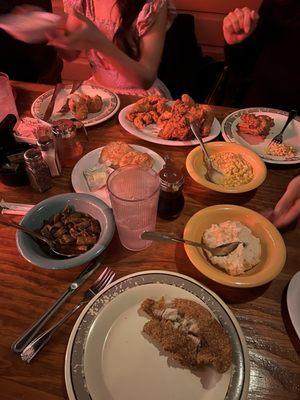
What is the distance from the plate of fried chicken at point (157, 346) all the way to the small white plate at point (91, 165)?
1.58 feet

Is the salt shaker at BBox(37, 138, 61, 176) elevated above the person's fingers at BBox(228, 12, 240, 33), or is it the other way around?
the person's fingers at BBox(228, 12, 240, 33)

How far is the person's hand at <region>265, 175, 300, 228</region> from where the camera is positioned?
1248 mm

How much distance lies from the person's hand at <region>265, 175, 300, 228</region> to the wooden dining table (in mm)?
53

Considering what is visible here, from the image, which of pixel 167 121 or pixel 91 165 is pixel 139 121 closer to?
pixel 167 121

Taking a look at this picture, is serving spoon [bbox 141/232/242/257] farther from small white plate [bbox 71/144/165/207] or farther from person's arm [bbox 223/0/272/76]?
person's arm [bbox 223/0/272/76]

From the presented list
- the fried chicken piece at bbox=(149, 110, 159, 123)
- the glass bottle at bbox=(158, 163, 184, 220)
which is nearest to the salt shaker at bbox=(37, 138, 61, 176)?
the glass bottle at bbox=(158, 163, 184, 220)

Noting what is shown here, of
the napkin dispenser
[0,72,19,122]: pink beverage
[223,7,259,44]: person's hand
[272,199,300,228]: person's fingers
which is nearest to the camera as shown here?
[272,199,300,228]: person's fingers

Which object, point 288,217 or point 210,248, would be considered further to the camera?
point 288,217

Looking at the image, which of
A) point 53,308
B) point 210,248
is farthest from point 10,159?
point 210,248

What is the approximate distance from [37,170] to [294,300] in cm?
110

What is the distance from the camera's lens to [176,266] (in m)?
1.16

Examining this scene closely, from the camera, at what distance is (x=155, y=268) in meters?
1.15

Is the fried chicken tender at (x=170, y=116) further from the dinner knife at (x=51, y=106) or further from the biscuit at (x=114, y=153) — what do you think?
the dinner knife at (x=51, y=106)

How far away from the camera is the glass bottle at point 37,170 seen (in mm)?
1329
